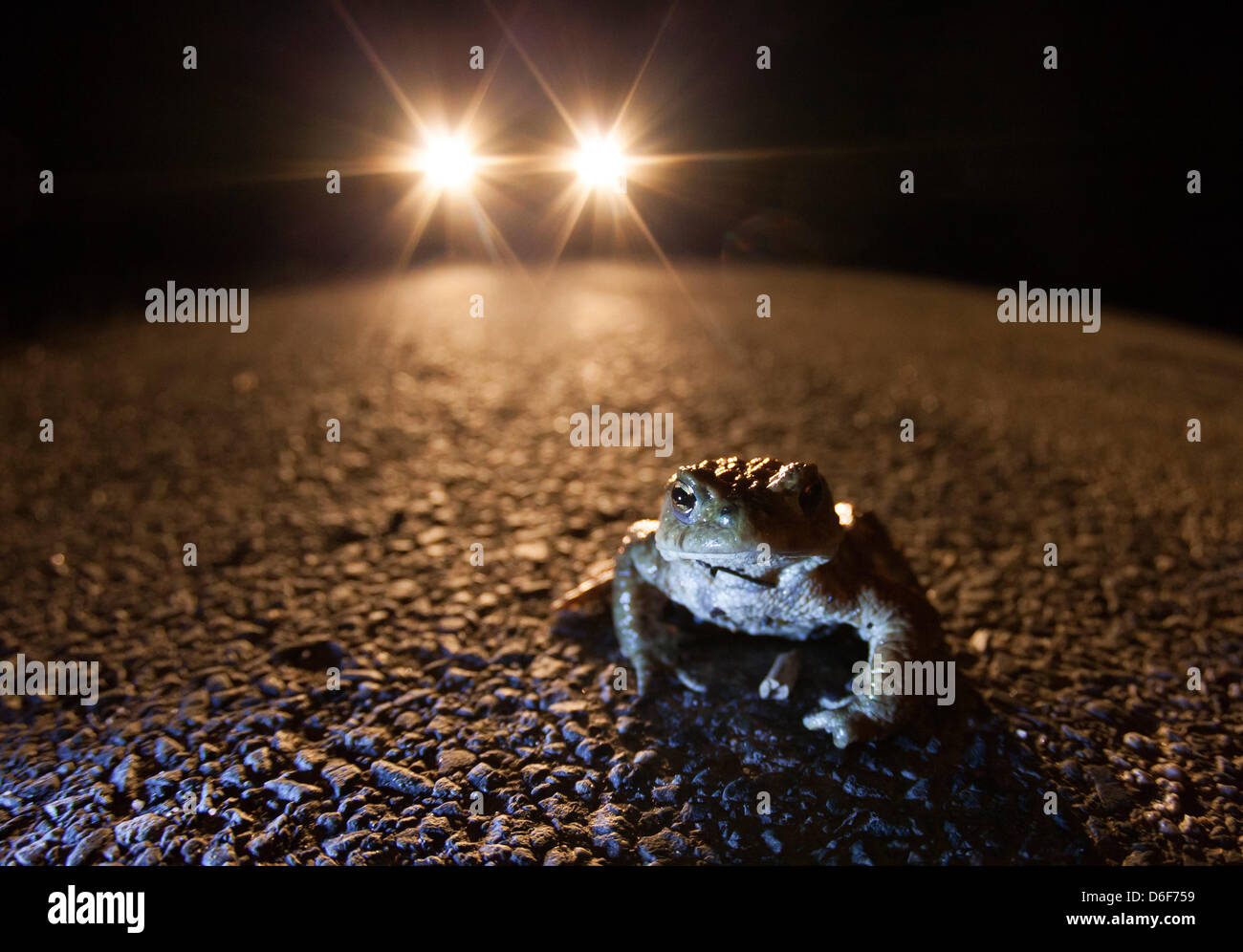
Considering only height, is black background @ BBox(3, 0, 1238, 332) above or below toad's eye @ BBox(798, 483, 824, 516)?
above

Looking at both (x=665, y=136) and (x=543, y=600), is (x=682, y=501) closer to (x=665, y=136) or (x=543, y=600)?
(x=543, y=600)

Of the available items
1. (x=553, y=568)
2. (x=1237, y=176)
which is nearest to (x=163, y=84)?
(x=553, y=568)

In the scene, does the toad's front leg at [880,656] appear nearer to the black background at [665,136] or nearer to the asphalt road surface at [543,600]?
the asphalt road surface at [543,600]

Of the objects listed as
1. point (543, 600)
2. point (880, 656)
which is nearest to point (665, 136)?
point (543, 600)

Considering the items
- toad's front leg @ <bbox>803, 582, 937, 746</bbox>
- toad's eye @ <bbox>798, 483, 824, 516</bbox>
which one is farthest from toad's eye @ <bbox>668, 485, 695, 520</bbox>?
toad's front leg @ <bbox>803, 582, 937, 746</bbox>

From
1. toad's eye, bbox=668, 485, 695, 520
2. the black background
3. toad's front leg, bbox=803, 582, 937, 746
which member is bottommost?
toad's front leg, bbox=803, 582, 937, 746

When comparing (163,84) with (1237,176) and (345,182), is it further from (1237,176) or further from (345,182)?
(1237,176)

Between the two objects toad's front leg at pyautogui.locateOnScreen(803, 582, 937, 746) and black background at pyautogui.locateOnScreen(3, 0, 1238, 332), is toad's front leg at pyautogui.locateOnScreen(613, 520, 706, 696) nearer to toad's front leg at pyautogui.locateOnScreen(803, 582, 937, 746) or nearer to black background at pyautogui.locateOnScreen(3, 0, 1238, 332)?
toad's front leg at pyautogui.locateOnScreen(803, 582, 937, 746)
